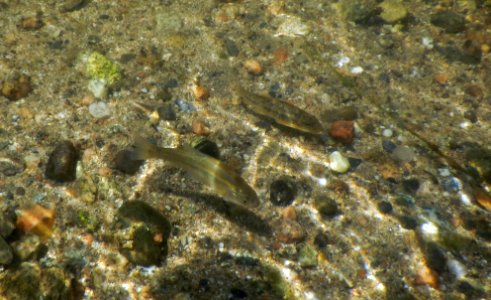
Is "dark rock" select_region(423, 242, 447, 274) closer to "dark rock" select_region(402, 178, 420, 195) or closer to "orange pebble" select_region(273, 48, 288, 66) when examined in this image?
"dark rock" select_region(402, 178, 420, 195)

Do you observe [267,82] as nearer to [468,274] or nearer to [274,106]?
[274,106]

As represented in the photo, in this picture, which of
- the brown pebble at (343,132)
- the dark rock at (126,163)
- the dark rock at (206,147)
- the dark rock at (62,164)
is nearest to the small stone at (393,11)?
the brown pebble at (343,132)

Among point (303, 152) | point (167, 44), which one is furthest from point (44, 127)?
point (303, 152)

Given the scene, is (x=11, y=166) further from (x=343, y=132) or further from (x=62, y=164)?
(x=343, y=132)

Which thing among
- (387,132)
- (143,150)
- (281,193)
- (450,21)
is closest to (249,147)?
(281,193)

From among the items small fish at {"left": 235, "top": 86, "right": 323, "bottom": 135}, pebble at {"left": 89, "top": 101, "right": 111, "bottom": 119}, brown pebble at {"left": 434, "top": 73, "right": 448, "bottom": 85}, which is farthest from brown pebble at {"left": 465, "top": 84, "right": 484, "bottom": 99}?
pebble at {"left": 89, "top": 101, "right": 111, "bottom": 119}

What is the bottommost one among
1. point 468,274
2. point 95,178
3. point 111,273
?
point 468,274

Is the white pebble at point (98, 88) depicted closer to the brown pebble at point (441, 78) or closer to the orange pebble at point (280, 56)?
the orange pebble at point (280, 56)
